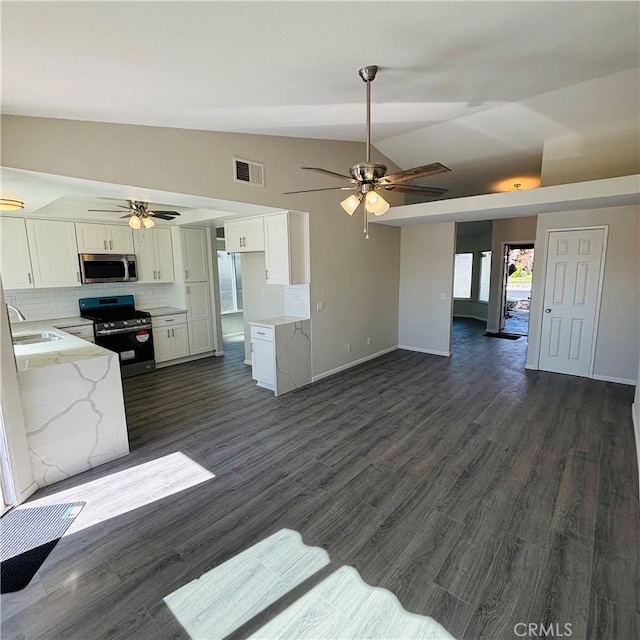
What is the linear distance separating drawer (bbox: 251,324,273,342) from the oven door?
1.94m

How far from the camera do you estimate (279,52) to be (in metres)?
2.07

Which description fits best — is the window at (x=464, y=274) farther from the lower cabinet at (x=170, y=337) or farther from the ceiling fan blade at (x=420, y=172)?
the ceiling fan blade at (x=420, y=172)

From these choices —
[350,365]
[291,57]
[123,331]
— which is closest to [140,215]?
[123,331]

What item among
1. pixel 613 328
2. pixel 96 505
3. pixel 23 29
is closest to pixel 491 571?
pixel 96 505

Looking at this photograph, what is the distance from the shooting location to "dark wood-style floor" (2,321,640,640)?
1.72 m

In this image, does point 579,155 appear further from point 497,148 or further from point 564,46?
point 564,46

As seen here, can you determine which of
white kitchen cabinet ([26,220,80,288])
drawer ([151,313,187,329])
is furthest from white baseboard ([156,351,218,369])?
white kitchen cabinet ([26,220,80,288])

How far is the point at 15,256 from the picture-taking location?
4.36m

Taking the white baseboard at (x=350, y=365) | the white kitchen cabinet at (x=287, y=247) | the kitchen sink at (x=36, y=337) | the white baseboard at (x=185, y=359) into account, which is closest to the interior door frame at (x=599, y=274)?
the white baseboard at (x=350, y=365)

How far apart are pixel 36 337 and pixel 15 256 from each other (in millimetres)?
1207

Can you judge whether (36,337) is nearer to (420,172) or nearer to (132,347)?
(132,347)

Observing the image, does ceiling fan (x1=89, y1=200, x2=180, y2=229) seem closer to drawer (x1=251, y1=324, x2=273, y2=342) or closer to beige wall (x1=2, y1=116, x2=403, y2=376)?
beige wall (x1=2, y1=116, x2=403, y2=376)

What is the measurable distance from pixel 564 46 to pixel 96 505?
193 inches

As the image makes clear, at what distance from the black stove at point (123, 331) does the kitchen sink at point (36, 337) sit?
79 centimetres
